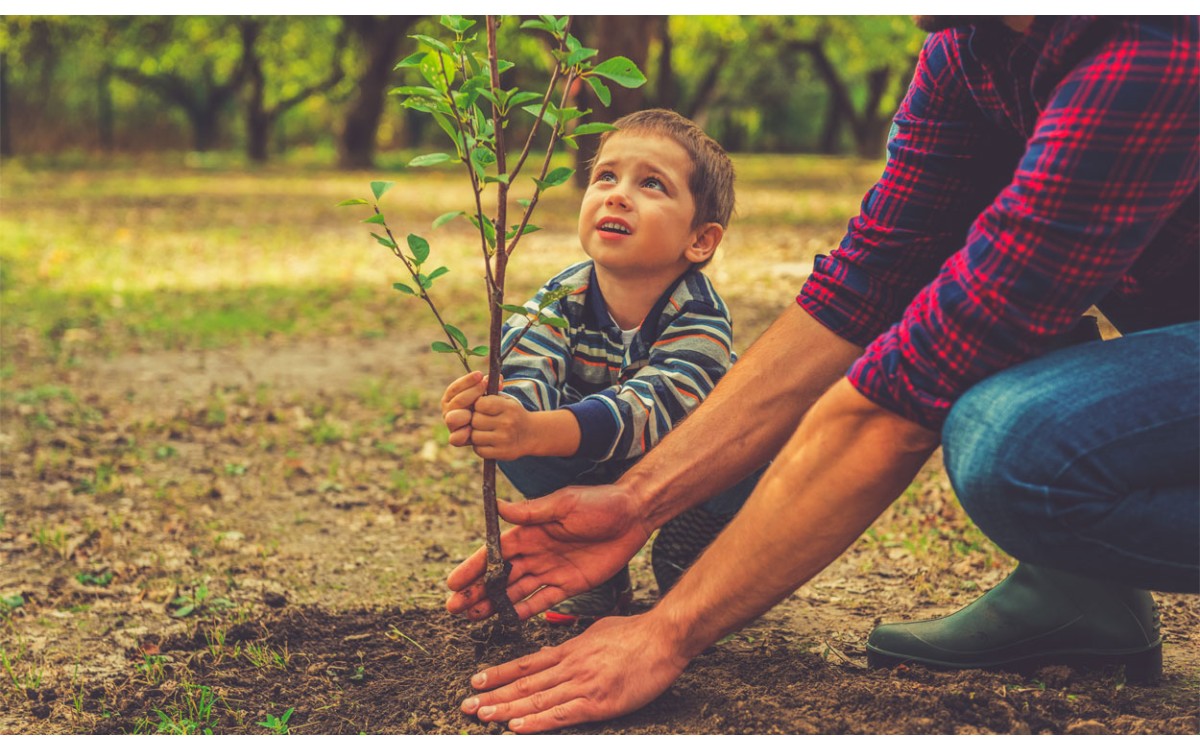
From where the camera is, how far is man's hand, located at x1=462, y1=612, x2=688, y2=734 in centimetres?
204

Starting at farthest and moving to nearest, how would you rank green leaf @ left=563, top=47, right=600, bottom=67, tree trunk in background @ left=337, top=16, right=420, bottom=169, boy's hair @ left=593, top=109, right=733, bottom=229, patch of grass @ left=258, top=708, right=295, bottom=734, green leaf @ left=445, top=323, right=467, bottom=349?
tree trunk in background @ left=337, top=16, right=420, bottom=169 → boy's hair @ left=593, top=109, right=733, bottom=229 → patch of grass @ left=258, top=708, right=295, bottom=734 → green leaf @ left=445, top=323, right=467, bottom=349 → green leaf @ left=563, top=47, right=600, bottom=67

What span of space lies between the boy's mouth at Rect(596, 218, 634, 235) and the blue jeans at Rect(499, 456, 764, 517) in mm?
512

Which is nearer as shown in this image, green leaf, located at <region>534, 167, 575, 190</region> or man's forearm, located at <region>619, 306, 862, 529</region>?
green leaf, located at <region>534, 167, 575, 190</region>

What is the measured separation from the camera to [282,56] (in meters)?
29.1

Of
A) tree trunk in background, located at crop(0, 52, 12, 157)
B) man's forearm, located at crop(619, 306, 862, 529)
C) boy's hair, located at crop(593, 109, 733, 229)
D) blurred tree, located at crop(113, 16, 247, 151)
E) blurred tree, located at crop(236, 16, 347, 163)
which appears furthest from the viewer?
blurred tree, located at crop(236, 16, 347, 163)

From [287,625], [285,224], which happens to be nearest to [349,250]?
[285,224]

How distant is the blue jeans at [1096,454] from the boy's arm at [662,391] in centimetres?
76

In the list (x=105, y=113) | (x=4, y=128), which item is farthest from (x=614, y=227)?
(x=105, y=113)

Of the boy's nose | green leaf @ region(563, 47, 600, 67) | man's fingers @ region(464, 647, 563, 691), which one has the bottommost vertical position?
man's fingers @ region(464, 647, 563, 691)

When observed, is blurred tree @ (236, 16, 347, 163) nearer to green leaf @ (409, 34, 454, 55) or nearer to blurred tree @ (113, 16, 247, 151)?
blurred tree @ (113, 16, 247, 151)

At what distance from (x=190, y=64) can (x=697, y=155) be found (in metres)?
30.8

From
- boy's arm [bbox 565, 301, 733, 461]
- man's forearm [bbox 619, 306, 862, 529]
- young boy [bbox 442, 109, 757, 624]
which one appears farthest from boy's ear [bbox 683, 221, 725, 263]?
man's forearm [bbox 619, 306, 862, 529]

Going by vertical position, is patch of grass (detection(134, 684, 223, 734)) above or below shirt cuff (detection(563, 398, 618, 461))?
below

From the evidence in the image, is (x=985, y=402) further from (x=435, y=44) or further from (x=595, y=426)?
(x=435, y=44)
